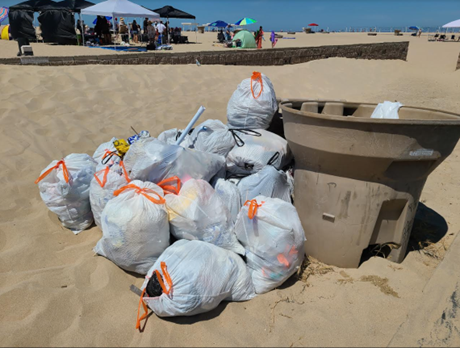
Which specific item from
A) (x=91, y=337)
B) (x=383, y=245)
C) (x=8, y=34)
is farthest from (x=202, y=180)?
(x=8, y=34)

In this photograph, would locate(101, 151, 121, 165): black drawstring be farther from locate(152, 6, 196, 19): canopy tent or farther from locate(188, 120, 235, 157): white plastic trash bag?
locate(152, 6, 196, 19): canopy tent

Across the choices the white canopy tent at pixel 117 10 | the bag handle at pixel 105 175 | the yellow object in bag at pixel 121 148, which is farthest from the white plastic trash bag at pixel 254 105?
the white canopy tent at pixel 117 10

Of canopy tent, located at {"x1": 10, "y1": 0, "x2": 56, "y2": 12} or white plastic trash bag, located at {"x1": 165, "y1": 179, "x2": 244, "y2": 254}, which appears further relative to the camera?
canopy tent, located at {"x1": 10, "y1": 0, "x2": 56, "y2": 12}

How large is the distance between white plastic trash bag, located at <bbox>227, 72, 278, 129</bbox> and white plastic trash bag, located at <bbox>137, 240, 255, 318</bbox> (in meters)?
1.44

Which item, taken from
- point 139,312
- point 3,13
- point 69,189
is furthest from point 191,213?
point 3,13

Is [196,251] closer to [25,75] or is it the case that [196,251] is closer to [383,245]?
[383,245]

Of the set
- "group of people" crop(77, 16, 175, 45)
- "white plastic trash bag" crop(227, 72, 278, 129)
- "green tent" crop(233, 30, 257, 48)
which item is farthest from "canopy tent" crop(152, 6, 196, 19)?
"white plastic trash bag" crop(227, 72, 278, 129)

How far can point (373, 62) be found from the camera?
11359 mm

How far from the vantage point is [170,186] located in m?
2.39

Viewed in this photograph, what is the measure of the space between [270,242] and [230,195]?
60cm

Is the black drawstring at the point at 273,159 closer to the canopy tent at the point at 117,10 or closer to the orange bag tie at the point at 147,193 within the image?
the orange bag tie at the point at 147,193

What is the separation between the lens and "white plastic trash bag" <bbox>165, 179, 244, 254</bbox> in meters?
2.12

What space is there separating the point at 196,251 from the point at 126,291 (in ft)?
1.73

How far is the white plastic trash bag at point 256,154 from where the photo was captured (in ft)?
9.01
